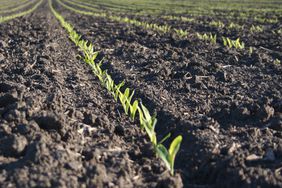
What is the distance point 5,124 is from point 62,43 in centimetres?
618

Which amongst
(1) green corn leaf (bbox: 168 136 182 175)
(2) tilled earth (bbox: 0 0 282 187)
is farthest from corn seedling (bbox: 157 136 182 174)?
(2) tilled earth (bbox: 0 0 282 187)

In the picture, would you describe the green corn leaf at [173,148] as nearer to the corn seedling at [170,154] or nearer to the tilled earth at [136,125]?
the corn seedling at [170,154]

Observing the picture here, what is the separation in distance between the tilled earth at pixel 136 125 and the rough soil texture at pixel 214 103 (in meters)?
0.01

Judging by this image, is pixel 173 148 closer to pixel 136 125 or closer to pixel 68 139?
pixel 68 139

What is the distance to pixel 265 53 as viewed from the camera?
7641 millimetres

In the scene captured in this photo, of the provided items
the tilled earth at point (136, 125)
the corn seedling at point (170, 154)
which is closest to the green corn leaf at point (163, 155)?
the corn seedling at point (170, 154)

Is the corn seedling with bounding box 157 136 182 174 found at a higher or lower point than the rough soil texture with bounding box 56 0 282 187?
higher

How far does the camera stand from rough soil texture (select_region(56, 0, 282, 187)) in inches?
118

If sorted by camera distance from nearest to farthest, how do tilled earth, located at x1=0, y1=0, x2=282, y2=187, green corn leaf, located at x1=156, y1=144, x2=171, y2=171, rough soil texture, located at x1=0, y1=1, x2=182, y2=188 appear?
rough soil texture, located at x1=0, y1=1, x2=182, y2=188 < tilled earth, located at x1=0, y1=0, x2=282, y2=187 < green corn leaf, located at x1=156, y1=144, x2=171, y2=171

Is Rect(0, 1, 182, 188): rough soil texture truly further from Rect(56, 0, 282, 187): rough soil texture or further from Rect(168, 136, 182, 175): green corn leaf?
Rect(56, 0, 282, 187): rough soil texture

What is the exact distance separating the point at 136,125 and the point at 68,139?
859mm

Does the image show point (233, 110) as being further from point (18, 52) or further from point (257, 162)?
point (18, 52)

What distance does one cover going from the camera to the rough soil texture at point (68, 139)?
270cm

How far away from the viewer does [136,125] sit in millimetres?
4090
